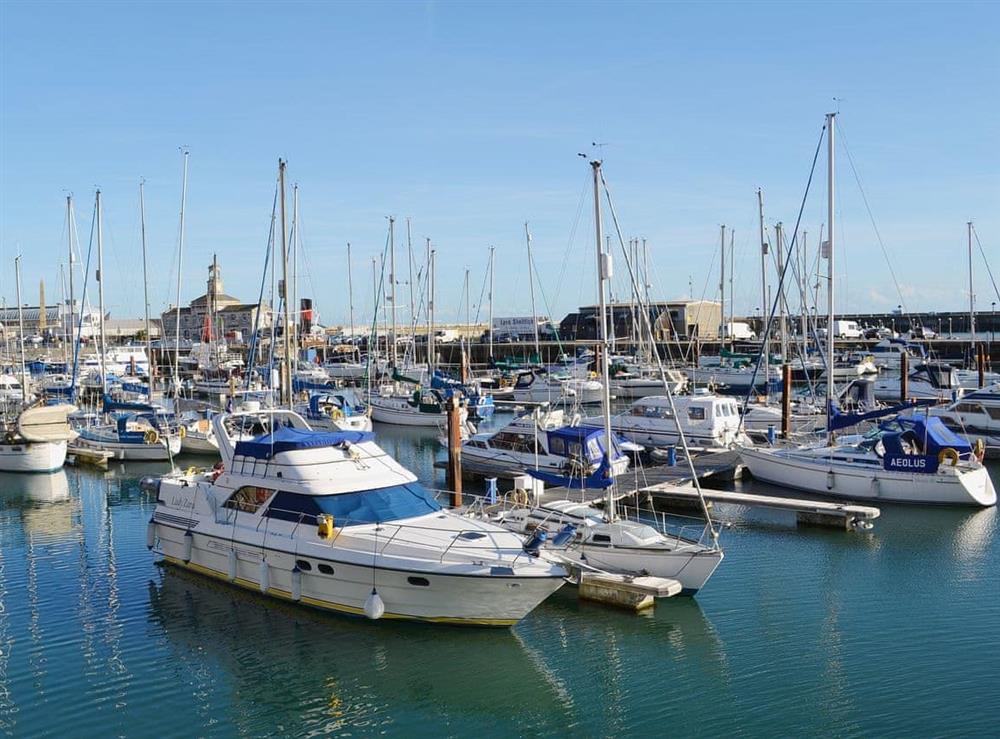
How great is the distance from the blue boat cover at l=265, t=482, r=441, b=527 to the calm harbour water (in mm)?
1990

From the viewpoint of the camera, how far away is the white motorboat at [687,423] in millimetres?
38406

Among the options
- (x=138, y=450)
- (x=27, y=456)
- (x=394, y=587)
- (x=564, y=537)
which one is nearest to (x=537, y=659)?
(x=394, y=587)

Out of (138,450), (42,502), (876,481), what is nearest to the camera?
(876,481)

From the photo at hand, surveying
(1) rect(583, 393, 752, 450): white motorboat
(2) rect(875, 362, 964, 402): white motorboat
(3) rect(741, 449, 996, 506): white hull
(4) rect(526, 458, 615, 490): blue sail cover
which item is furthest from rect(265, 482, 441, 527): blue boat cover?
(2) rect(875, 362, 964, 402): white motorboat

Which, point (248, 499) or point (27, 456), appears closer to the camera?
point (248, 499)

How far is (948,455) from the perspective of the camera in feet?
93.5

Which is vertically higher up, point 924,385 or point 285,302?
point 285,302

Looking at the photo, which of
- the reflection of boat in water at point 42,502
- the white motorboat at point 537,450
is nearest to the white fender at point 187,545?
the reflection of boat in water at point 42,502

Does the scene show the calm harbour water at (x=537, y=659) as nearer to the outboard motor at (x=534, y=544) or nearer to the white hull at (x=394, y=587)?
the white hull at (x=394, y=587)

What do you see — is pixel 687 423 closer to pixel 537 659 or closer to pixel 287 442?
pixel 287 442

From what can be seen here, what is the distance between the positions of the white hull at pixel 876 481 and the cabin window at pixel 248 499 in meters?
18.3

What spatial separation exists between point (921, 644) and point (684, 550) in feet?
15.5

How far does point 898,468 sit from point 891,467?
0.22 meters

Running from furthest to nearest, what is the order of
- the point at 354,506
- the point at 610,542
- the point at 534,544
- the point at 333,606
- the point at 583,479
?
the point at 583,479 → the point at 610,542 → the point at 354,506 → the point at 333,606 → the point at 534,544
